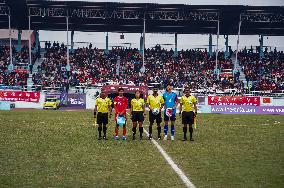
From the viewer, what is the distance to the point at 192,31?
6169 centimetres

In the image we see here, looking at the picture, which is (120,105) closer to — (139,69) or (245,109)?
(245,109)

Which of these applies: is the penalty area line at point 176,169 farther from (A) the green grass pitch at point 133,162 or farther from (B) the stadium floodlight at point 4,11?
(B) the stadium floodlight at point 4,11

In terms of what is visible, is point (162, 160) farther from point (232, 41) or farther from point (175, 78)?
point (232, 41)

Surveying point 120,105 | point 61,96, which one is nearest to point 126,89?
point 61,96

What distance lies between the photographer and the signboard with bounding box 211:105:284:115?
41.6 meters

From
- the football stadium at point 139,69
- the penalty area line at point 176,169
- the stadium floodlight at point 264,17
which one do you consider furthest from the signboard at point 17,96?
the penalty area line at point 176,169

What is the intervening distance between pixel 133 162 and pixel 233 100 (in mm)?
32967

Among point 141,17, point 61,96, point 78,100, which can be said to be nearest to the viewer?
point 78,100

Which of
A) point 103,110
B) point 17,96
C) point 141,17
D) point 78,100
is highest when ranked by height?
point 141,17

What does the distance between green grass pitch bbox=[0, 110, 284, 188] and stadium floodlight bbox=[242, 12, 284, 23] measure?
41454 mm

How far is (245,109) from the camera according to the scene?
41.8 m

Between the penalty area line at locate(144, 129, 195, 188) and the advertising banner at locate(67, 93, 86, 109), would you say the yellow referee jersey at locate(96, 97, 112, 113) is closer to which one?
the penalty area line at locate(144, 129, 195, 188)

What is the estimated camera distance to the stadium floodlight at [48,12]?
55156 millimetres

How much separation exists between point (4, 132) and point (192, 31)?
44491mm
